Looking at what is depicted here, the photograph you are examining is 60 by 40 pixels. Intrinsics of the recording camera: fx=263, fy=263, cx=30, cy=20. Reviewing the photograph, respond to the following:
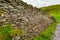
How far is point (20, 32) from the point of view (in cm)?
1738

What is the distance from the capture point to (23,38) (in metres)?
17.2

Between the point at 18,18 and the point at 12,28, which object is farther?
the point at 18,18

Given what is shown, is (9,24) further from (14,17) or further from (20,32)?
(14,17)

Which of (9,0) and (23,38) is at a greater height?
(9,0)

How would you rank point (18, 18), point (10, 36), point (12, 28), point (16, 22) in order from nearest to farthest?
point (10, 36), point (12, 28), point (16, 22), point (18, 18)

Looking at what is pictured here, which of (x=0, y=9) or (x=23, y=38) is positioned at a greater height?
(x=0, y=9)

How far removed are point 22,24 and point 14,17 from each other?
0.81m

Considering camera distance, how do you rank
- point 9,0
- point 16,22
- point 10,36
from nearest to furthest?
point 10,36
point 16,22
point 9,0

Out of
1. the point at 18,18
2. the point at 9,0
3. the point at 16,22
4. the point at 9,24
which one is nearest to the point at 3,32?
the point at 9,24

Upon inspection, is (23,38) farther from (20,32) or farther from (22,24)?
(22,24)

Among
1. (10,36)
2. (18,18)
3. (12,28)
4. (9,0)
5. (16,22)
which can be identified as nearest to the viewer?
(10,36)

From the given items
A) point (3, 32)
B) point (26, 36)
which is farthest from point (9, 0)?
point (3, 32)

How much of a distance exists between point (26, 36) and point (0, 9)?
3.30 metres

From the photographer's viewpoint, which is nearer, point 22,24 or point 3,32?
point 3,32
